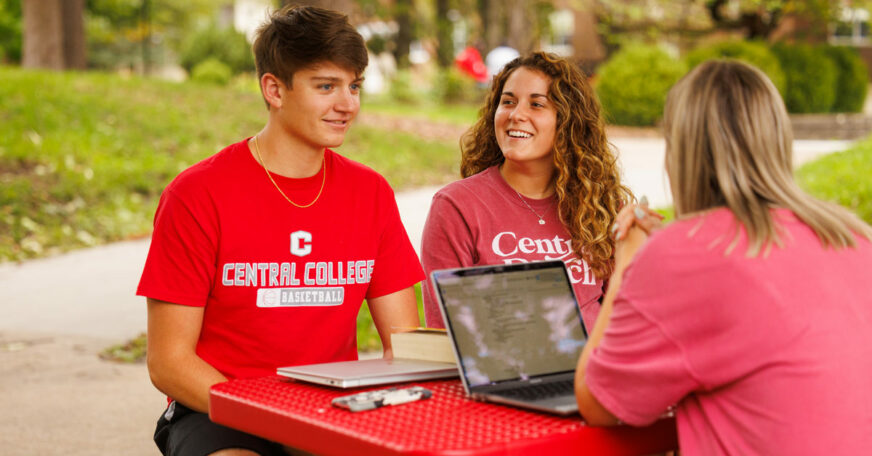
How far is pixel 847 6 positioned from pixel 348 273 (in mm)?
27901

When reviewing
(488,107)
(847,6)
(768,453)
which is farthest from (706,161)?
(847,6)

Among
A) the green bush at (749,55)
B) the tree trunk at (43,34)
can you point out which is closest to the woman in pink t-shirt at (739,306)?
the tree trunk at (43,34)

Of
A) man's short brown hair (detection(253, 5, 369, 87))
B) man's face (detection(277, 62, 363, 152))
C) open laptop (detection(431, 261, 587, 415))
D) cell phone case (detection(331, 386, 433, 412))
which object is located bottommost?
cell phone case (detection(331, 386, 433, 412))

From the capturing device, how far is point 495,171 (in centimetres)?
392

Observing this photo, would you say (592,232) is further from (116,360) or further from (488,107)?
(116,360)

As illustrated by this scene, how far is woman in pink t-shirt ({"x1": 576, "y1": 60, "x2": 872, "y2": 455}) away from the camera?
6.63ft

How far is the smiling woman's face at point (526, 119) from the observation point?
3.86 meters

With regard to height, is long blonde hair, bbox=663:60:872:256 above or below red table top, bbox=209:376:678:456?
above

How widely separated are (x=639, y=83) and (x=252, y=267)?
70.5ft

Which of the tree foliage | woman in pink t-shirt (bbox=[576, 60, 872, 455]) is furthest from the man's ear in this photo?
the tree foliage

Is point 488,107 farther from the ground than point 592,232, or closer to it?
farther from the ground

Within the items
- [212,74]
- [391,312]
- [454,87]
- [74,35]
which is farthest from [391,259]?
[212,74]

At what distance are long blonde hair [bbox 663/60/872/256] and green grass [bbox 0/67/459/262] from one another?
8387mm

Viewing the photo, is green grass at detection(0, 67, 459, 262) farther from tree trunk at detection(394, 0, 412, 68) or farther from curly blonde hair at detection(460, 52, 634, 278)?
tree trunk at detection(394, 0, 412, 68)
